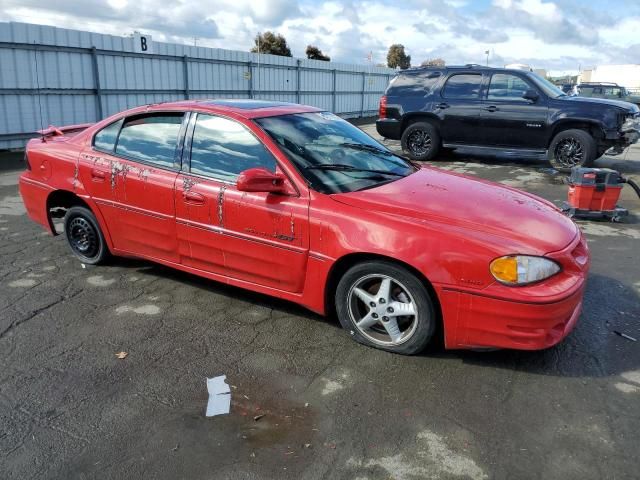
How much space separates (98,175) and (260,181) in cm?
183

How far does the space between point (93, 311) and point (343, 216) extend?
2144mm

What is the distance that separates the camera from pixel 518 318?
9.61ft

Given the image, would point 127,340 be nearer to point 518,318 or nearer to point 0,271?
point 0,271

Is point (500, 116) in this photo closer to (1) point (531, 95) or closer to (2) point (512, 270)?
(1) point (531, 95)

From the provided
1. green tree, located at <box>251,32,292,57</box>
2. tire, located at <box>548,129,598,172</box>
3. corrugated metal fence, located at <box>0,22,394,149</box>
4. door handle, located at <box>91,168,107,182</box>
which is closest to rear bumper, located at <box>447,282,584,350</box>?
door handle, located at <box>91,168,107,182</box>

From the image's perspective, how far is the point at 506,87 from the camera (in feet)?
34.1

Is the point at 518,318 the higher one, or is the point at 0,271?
the point at 518,318

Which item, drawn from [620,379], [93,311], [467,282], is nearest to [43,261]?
[93,311]

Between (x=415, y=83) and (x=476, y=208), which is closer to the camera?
(x=476, y=208)

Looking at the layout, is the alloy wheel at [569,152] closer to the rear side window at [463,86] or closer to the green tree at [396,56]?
the rear side window at [463,86]

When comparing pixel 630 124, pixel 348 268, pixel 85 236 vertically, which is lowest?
pixel 85 236

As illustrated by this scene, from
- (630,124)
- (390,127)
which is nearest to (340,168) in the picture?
(390,127)

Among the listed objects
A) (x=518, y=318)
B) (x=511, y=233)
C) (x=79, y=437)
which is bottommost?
(x=79, y=437)

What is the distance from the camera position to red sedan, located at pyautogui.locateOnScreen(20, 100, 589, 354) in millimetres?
2996
